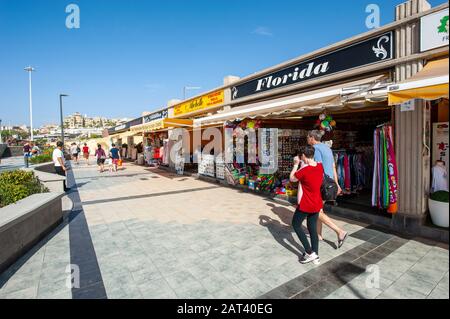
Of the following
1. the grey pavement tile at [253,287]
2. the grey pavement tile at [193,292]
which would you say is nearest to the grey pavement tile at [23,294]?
the grey pavement tile at [193,292]

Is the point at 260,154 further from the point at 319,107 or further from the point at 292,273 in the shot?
the point at 292,273

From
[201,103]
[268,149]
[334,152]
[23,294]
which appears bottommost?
[23,294]

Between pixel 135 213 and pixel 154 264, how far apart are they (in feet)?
10.3

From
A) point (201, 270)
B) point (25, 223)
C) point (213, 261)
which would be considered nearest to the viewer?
point (201, 270)

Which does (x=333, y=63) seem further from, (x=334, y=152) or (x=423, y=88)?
(x=423, y=88)

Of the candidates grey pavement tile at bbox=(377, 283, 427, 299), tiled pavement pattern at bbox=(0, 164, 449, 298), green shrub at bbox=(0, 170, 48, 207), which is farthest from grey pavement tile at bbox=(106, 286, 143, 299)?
green shrub at bbox=(0, 170, 48, 207)

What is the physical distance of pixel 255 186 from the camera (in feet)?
Result: 29.2

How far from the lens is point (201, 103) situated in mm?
12984

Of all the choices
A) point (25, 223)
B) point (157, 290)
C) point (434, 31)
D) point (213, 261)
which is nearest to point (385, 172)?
point (434, 31)

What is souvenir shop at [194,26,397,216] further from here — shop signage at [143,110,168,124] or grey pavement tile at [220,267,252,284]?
shop signage at [143,110,168,124]

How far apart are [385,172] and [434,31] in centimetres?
267

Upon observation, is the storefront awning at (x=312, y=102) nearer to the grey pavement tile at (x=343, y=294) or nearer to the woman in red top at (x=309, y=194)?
the woman in red top at (x=309, y=194)
